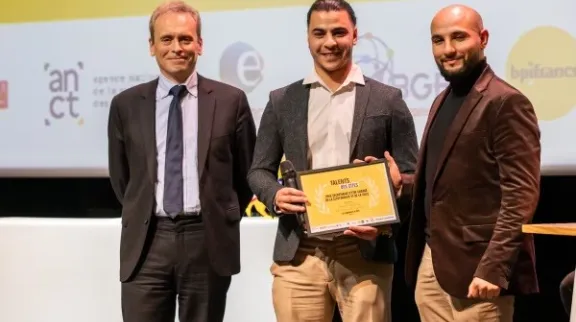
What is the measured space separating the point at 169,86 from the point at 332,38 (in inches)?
27.0

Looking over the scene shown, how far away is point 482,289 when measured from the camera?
2043mm

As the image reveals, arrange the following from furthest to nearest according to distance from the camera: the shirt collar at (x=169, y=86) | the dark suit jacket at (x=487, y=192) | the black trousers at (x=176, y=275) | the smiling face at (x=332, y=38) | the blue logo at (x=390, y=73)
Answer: the blue logo at (x=390, y=73), the shirt collar at (x=169, y=86), the black trousers at (x=176, y=275), the smiling face at (x=332, y=38), the dark suit jacket at (x=487, y=192)

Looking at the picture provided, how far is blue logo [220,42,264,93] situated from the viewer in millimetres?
3637

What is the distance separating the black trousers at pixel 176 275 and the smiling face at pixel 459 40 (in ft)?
3.40

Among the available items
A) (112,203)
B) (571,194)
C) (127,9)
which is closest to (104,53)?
(127,9)

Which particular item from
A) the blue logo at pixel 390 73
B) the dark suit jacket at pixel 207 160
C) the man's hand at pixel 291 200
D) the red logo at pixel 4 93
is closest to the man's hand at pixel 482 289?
the man's hand at pixel 291 200

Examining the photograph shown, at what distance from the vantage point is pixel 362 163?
7.50 feet

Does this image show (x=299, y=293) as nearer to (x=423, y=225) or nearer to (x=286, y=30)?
(x=423, y=225)

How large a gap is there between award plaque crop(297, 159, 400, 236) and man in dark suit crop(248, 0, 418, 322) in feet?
0.23

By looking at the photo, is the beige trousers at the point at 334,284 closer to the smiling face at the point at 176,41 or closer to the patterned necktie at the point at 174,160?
the patterned necktie at the point at 174,160

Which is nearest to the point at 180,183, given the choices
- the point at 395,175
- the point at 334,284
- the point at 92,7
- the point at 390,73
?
the point at 334,284

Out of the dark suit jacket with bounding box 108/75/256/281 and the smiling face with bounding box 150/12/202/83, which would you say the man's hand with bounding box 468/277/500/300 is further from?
the smiling face with bounding box 150/12/202/83

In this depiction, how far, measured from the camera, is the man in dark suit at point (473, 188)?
2.04 meters

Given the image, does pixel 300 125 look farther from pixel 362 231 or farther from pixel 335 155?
pixel 362 231
